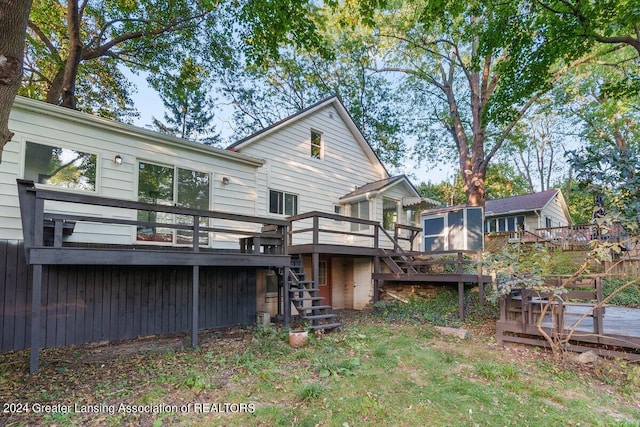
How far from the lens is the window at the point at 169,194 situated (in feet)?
24.1

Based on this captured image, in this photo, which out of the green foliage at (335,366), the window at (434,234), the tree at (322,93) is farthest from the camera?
the tree at (322,93)

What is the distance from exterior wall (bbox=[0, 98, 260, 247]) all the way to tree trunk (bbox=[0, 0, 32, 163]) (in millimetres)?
3577

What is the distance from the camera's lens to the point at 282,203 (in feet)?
33.3

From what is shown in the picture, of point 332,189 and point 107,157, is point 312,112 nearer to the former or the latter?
point 332,189

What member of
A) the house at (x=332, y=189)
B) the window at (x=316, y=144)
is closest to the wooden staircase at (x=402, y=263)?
the house at (x=332, y=189)

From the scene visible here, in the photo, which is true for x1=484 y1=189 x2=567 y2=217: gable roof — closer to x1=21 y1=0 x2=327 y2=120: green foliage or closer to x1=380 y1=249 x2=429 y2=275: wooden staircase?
x1=380 y1=249 x2=429 y2=275: wooden staircase

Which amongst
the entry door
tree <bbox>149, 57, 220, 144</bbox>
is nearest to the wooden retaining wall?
the entry door

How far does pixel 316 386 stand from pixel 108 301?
4.81 m

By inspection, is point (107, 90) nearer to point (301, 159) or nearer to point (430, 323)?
point (301, 159)

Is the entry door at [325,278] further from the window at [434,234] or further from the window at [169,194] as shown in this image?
the window at [434,234]

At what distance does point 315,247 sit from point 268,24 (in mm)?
4860

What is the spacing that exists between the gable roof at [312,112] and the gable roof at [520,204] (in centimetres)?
1323

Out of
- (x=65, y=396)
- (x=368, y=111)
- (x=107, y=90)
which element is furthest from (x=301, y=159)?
(x=368, y=111)

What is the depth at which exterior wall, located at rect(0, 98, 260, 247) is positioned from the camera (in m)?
5.78
